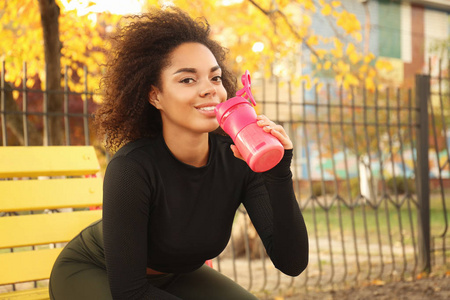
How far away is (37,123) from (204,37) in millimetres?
11828

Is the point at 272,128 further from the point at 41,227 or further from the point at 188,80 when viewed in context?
the point at 41,227

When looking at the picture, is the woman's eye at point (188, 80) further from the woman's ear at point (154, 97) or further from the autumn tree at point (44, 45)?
the autumn tree at point (44, 45)

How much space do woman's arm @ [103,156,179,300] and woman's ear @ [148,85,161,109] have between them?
0.32 metres

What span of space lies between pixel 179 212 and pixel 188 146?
264 millimetres

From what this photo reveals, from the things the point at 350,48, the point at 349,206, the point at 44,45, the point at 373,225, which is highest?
the point at 350,48

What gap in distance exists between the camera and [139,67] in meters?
2.05

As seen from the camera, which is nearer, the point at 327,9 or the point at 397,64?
the point at 327,9

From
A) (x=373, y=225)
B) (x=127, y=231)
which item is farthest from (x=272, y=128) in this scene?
(x=373, y=225)

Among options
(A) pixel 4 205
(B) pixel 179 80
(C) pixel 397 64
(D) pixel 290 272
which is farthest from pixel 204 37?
(C) pixel 397 64

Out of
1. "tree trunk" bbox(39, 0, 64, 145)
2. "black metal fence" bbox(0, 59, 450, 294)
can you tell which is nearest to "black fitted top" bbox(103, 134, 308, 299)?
"black metal fence" bbox(0, 59, 450, 294)

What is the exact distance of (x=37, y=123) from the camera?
12977mm

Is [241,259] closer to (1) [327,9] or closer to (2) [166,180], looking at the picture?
(1) [327,9]

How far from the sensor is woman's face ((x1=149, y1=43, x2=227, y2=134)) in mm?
1874

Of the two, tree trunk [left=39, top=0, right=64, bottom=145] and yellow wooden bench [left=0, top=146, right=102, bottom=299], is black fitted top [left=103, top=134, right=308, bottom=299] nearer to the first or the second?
yellow wooden bench [left=0, top=146, right=102, bottom=299]
